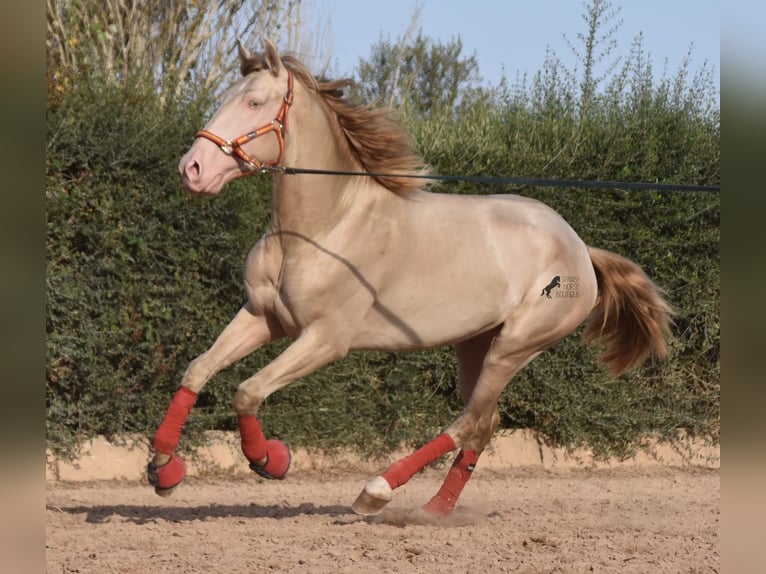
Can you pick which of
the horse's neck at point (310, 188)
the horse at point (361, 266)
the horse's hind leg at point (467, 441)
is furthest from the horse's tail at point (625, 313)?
the horse's neck at point (310, 188)

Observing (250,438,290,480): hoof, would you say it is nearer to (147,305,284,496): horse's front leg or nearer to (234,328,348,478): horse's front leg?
(234,328,348,478): horse's front leg

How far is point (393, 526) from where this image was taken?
5027mm

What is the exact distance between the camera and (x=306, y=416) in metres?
7.21

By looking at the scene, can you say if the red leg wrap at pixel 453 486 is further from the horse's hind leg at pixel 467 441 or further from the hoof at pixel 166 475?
the hoof at pixel 166 475

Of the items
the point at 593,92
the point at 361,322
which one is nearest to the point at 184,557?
the point at 361,322

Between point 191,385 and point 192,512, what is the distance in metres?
1.50

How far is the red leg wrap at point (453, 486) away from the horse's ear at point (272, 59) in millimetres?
2287

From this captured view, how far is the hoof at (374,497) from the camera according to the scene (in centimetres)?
461

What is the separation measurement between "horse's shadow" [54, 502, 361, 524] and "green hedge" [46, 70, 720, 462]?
3.47 ft

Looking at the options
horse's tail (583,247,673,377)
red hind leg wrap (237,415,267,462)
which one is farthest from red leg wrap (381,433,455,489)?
horse's tail (583,247,673,377)

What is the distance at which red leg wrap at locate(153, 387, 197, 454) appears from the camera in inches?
171

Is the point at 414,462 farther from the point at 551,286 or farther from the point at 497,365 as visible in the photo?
the point at 551,286
